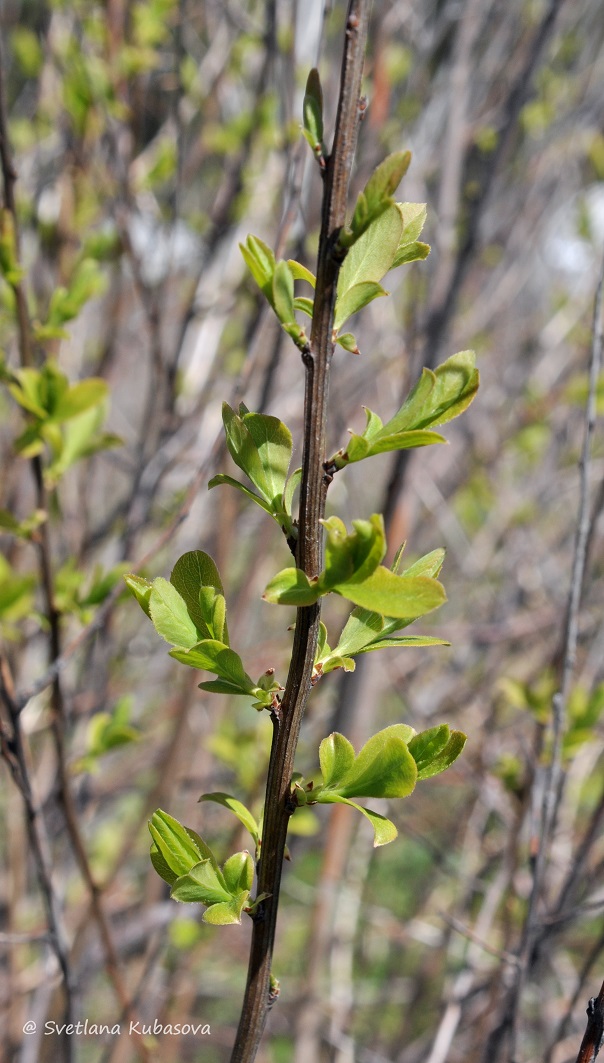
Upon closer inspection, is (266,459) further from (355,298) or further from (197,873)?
(197,873)

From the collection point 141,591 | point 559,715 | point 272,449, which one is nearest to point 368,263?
point 272,449

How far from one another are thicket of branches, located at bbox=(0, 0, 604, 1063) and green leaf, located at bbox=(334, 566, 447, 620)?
409 millimetres

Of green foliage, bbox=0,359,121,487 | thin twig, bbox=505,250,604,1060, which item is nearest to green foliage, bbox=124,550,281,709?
thin twig, bbox=505,250,604,1060

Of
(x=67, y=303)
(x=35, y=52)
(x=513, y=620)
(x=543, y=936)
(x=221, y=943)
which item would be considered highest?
(x=35, y=52)

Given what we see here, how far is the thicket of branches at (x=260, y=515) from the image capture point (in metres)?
1.13

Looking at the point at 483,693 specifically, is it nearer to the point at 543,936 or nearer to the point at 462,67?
the point at 543,936

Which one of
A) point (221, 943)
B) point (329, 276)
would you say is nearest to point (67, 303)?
point (329, 276)

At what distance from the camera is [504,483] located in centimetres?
264

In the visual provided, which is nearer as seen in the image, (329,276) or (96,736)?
(329,276)

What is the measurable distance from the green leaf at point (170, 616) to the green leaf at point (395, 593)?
10 cm

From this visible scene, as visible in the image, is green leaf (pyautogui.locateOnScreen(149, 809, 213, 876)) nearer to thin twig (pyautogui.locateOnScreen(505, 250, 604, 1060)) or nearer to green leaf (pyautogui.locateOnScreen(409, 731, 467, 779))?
green leaf (pyautogui.locateOnScreen(409, 731, 467, 779))

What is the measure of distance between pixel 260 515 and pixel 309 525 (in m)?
1.59

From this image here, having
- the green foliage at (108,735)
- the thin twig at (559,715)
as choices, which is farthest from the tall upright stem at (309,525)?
the green foliage at (108,735)

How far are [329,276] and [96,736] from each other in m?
0.81
